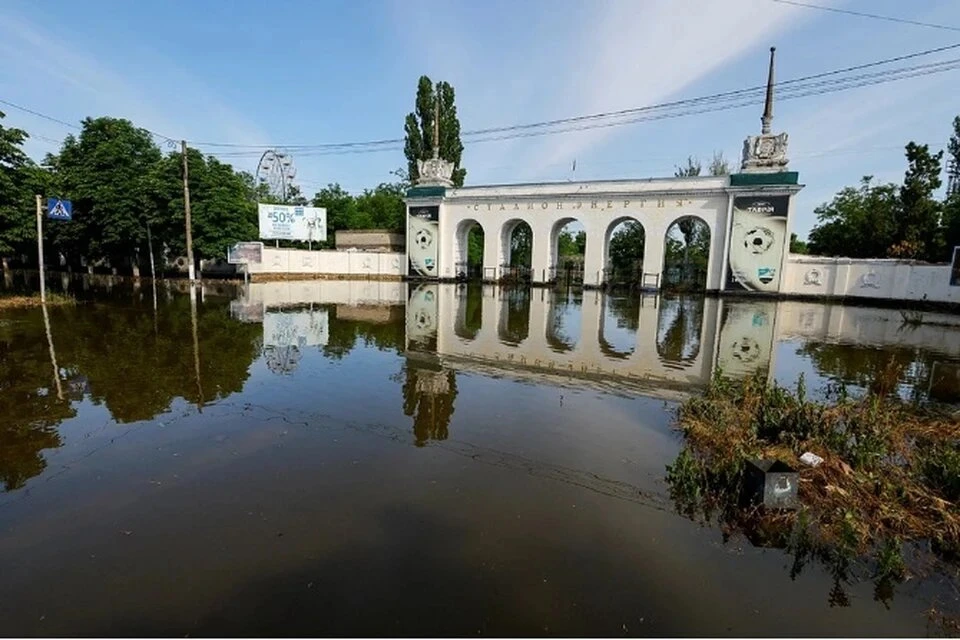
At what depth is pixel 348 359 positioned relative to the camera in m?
8.70

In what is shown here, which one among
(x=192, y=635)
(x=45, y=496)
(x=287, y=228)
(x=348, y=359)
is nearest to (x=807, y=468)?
(x=192, y=635)

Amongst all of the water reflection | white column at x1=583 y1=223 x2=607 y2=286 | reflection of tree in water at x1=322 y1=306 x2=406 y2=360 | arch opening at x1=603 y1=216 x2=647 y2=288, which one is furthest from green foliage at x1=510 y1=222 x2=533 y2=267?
reflection of tree in water at x1=322 y1=306 x2=406 y2=360

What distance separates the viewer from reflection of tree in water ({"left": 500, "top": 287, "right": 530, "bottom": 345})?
457 inches

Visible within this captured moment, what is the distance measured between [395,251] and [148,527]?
36706mm

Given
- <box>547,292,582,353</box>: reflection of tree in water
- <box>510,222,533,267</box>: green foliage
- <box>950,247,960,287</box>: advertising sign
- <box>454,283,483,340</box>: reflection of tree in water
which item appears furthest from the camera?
<box>510,222,533,267</box>: green foliage

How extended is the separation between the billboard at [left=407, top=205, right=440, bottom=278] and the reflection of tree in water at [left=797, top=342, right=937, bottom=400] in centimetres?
2619

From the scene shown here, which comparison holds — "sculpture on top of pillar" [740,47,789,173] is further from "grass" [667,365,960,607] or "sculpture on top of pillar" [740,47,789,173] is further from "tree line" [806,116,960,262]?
"grass" [667,365,960,607]

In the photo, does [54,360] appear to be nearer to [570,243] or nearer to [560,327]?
[560,327]

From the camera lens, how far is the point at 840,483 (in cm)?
404

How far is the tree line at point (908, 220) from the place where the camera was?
2605 centimetres

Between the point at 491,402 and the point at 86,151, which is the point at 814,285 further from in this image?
the point at 86,151

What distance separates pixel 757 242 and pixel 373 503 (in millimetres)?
27135

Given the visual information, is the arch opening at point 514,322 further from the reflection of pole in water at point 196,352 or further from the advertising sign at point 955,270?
the advertising sign at point 955,270

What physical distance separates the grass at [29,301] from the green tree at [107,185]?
13.0m
